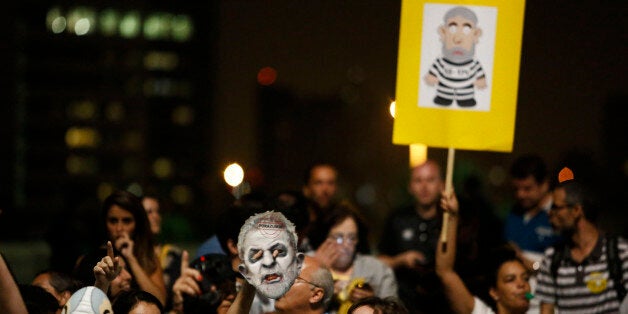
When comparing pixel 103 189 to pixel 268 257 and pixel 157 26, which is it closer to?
pixel 157 26

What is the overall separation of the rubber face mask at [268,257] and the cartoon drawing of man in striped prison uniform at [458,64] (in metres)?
2.37

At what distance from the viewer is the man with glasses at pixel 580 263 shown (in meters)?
6.89

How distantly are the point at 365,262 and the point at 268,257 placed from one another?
3016 millimetres

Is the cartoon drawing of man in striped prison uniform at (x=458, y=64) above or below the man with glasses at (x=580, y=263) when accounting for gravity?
above

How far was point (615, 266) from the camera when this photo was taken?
6.87 m

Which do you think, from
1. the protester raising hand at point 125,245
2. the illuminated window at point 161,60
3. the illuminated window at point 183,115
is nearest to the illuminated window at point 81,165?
the illuminated window at point 183,115

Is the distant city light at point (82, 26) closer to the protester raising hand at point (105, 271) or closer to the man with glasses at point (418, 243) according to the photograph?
the man with glasses at point (418, 243)

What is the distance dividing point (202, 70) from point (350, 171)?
45368 mm

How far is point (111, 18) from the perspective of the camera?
182 metres

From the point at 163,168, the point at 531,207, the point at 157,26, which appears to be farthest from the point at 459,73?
the point at 157,26

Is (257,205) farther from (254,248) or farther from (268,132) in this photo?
(268,132)

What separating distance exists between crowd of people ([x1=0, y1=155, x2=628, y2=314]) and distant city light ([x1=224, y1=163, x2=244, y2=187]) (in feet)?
1.31

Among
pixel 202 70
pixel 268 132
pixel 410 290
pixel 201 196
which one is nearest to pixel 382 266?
pixel 410 290

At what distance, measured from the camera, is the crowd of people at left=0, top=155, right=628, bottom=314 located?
5.54 meters
